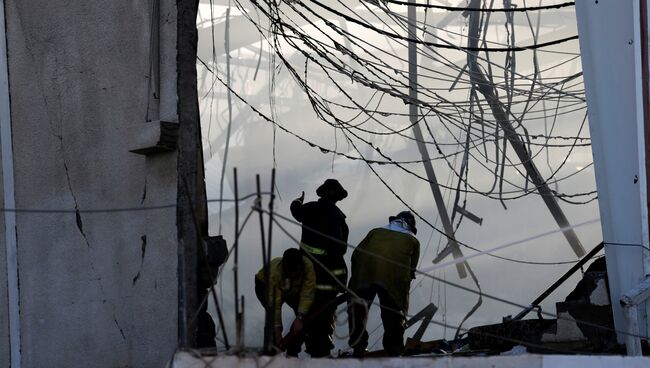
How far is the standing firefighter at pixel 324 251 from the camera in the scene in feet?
28.1

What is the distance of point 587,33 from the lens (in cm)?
818

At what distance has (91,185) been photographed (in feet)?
26.9

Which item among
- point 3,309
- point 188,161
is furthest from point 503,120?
point 3,309

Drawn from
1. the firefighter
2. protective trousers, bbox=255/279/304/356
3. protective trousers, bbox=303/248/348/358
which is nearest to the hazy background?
protective trousers, bbox=303/248/348/358

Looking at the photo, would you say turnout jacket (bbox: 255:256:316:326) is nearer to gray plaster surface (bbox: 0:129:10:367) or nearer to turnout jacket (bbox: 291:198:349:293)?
turnout jacket (bbox: 291:198:349:293)

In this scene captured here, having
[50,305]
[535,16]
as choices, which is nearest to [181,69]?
[50,305]

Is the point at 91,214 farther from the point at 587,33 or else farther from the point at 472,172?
the point at 472,172

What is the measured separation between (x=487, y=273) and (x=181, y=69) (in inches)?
500

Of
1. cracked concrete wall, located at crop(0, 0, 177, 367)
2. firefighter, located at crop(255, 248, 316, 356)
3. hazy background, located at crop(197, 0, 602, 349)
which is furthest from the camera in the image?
hazy background, located at crop(197, 0, 602, 349)

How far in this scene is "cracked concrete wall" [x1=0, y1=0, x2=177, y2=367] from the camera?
25.1ft

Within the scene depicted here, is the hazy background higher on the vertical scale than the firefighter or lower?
higher

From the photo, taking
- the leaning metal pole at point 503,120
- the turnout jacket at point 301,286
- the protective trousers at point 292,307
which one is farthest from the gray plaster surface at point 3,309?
the leaning metal pole at point 503,120

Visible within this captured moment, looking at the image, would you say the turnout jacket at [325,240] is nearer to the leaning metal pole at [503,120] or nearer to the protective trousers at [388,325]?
the protective trousers at [388,325]

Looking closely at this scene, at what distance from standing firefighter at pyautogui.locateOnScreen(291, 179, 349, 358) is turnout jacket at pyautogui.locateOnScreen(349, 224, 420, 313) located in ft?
1.02
